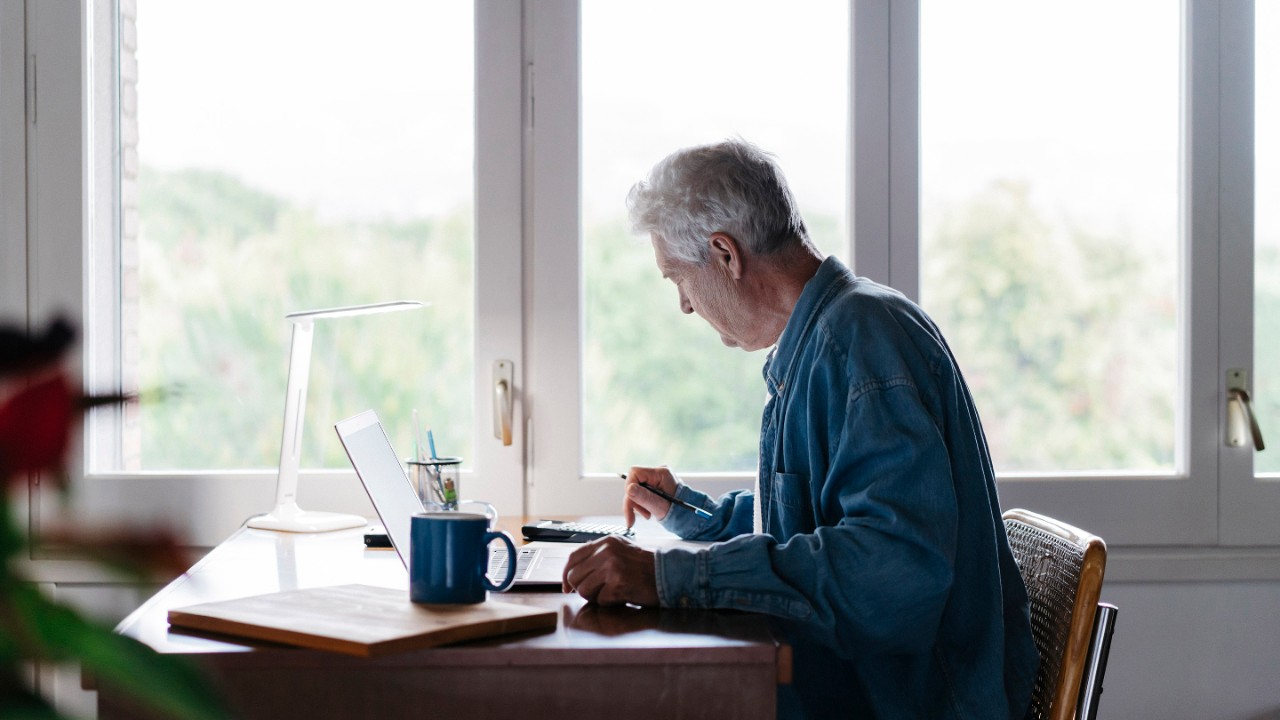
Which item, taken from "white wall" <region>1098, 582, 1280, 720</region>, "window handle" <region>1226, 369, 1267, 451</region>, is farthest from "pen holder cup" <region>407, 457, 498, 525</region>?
"window handle" <region>1226, 369, 1267, 451</region>

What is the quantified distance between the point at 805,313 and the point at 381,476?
0.64 m

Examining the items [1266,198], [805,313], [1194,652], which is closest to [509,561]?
[805,313]

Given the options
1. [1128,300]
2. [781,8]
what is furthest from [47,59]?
[1128,300]

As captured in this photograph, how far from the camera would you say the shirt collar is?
57.7 inches

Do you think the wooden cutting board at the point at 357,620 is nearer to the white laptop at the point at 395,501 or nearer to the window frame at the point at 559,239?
the white laptop at the point at 395,501

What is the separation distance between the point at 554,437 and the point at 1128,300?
1.34m

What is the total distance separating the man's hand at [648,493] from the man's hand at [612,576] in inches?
22.4

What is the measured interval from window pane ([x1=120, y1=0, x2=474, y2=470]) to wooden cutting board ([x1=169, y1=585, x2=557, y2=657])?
4.12 feet

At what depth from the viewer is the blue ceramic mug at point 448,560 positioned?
1188 millimetres

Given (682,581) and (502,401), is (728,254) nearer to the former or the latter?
(682,581)

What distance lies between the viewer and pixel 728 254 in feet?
5.18

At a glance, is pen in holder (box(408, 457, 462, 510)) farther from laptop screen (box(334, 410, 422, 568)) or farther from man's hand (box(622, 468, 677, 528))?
man's hand (box(622, 468, 677, 528))

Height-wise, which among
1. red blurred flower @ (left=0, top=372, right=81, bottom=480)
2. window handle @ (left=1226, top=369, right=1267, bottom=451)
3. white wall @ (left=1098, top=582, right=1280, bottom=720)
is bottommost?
white wall @ (left=1098, top=582, right=1280, bottom=720)

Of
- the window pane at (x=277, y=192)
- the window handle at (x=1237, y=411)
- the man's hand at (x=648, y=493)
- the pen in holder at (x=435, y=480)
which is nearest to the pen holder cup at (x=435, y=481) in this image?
the pen in holder at (x=435, y=480)
